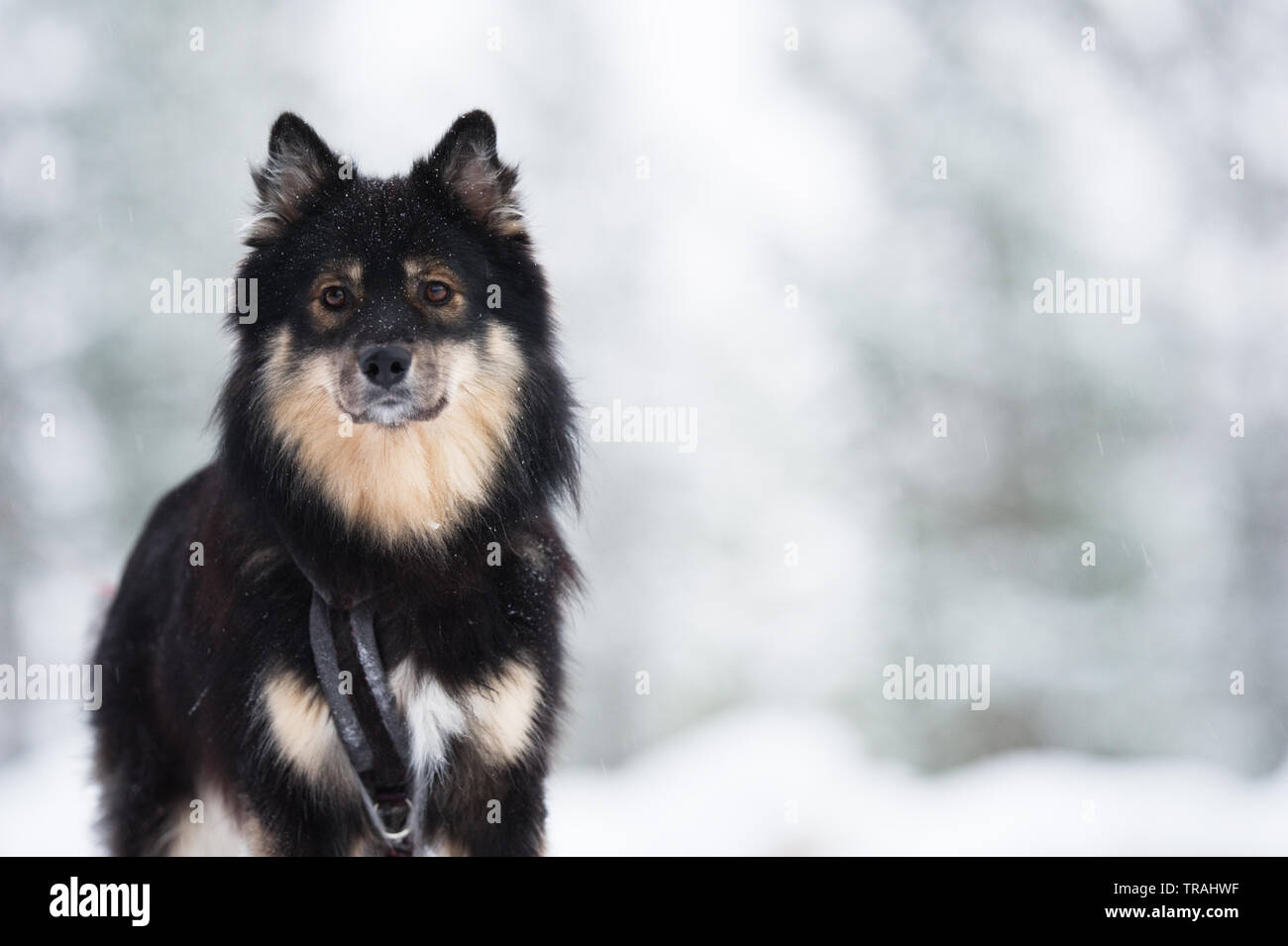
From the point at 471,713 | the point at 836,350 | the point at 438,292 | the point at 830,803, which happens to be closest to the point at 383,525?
the point at 471,713

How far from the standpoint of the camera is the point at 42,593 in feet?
29.0

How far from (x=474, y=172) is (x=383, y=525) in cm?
123

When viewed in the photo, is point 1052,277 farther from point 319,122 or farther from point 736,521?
point 319,122

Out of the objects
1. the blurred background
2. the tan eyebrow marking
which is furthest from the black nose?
the blurred background

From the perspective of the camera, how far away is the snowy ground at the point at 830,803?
16.7 feet

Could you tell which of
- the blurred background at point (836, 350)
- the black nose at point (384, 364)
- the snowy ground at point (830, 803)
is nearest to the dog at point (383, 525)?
the black nose at point (384, 364)

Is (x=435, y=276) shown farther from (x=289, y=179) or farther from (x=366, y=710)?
(x=366, y=710)

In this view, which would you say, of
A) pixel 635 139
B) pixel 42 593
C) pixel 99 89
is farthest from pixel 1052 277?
pixel 42 593

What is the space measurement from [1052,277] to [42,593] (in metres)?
8.98

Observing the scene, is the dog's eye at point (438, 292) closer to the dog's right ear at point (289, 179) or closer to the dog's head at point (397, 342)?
the dog's head at point (397, 342)

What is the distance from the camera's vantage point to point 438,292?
3242 millimetres

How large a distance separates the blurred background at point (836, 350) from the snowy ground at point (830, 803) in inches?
5.4

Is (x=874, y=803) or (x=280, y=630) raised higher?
(x=280, y=630)

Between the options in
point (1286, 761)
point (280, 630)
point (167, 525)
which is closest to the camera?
point (280, 630)
